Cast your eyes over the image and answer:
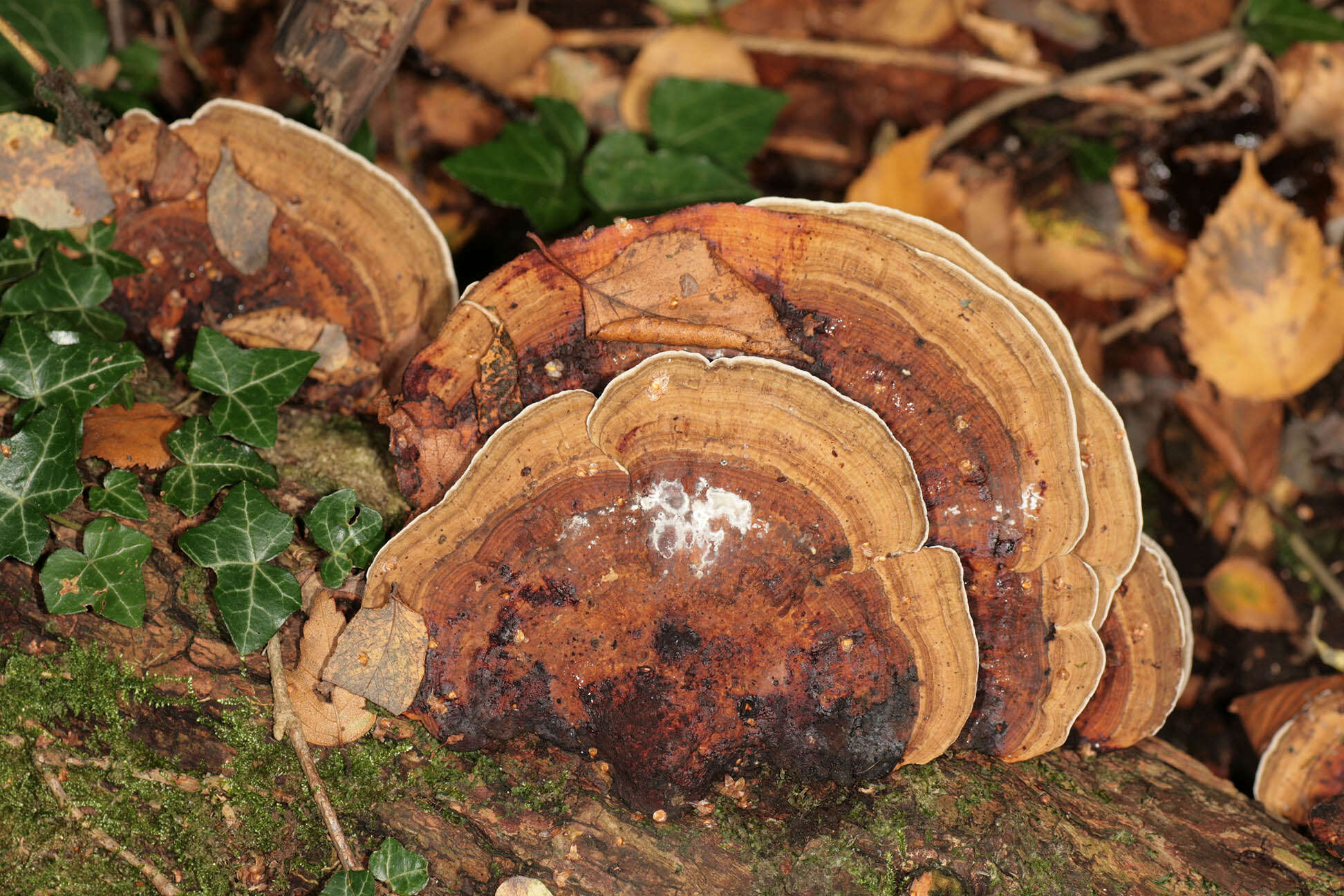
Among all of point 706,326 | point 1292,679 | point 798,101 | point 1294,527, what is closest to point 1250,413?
A: point 1294,527

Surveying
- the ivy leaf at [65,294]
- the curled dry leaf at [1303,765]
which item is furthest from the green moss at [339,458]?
the curled dry leaf at [1303,765]

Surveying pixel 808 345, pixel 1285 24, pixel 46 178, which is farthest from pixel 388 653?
pixel 1285 24

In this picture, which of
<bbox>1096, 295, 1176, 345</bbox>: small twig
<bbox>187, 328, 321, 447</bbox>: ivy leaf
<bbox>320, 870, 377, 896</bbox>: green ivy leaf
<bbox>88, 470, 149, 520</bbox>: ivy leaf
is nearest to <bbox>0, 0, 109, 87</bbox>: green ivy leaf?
<bbox>187, 328, 321, 447</bbox>: ivy leaf

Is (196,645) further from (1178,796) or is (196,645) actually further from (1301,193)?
(1301,193)

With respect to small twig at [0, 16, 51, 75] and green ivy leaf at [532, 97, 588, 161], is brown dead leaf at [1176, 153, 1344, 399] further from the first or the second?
small twig at [0, 16, 51, 75]

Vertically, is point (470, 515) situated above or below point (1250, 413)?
above

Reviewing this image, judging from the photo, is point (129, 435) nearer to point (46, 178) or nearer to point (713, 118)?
point (46, 178)
